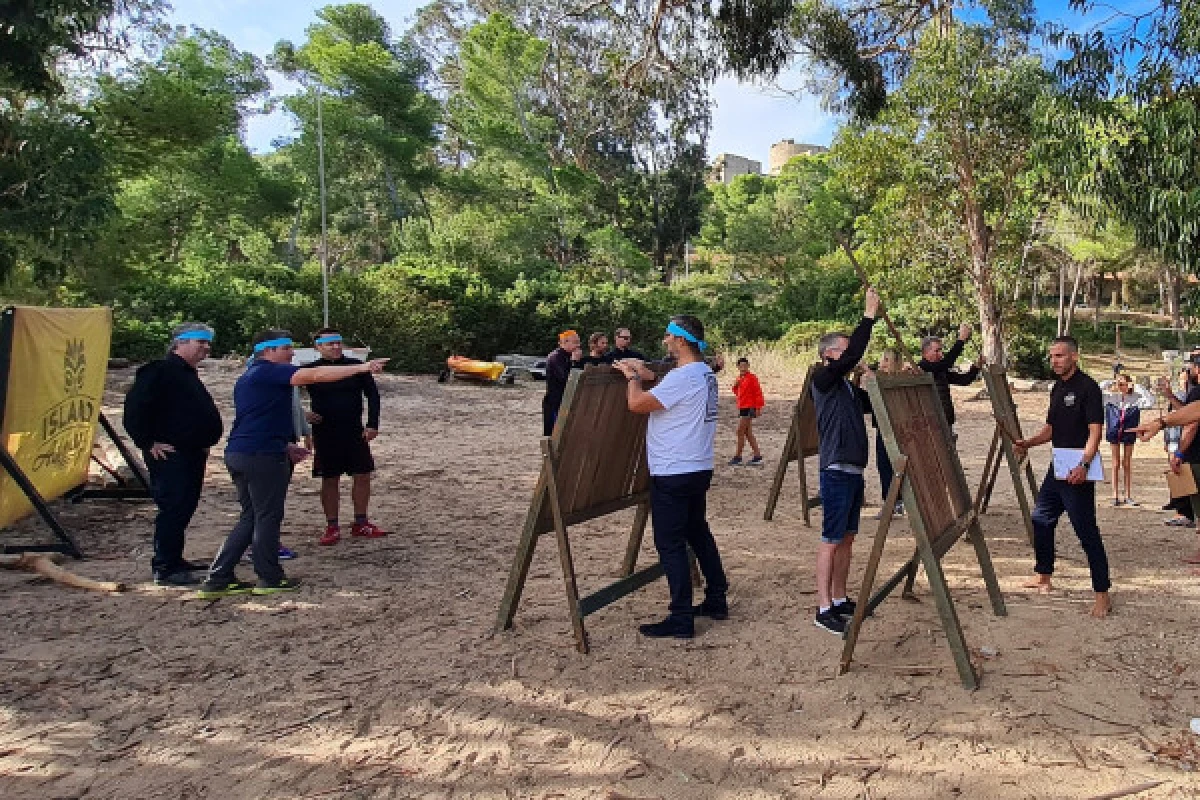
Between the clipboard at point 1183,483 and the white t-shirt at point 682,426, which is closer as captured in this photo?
the white t-shirt at point 682,426

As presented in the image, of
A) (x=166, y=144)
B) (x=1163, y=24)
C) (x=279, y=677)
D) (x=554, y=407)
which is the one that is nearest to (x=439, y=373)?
(x=166, y=144)

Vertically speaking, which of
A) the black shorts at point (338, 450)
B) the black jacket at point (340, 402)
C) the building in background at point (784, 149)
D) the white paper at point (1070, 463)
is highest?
the building in background at point (784, 149)

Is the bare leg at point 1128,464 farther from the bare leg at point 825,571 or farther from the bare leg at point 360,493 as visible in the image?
the bare leg at point 360,493

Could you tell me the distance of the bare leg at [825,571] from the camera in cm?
466

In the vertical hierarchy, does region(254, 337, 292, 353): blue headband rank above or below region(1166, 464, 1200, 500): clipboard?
above

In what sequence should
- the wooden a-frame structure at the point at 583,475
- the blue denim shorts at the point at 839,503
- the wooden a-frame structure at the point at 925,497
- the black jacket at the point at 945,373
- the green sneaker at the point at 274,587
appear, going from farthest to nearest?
the black jacket at the point at 945,373 → the green sneaker at the point at 274,587 → the blue denim shorts at the point at 839,503 → the wooden a-frame structure at the point at 583,475 → the wooden a-frame structure at the point at 925,497

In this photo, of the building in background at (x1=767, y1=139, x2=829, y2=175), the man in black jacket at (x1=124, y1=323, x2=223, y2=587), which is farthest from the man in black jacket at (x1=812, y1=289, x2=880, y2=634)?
the building in background at (x1=767, y1=139, x2=829, y2=175)

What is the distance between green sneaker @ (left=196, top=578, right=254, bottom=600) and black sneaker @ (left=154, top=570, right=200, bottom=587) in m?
0.20

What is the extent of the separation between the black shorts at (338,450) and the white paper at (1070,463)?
4638mm

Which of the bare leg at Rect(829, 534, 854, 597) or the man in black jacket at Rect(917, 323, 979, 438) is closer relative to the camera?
the bare leg at Rect(829, 534, 854, 597)

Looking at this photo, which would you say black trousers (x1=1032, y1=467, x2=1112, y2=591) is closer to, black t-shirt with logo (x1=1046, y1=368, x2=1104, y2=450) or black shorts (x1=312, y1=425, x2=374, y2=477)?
black t-shirt with logo (x1=1046, y1=368, x2=1104, y2=450)

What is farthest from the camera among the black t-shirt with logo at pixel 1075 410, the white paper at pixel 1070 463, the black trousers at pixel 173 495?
the black trousers at pixel 173 495

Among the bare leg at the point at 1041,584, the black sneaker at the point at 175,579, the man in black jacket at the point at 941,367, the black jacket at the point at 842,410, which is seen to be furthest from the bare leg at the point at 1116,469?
the black sneaker at the point at 175,579

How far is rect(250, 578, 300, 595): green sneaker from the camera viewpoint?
5.28 m
